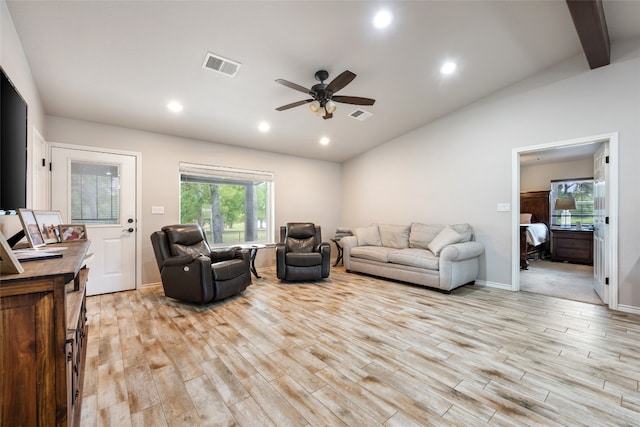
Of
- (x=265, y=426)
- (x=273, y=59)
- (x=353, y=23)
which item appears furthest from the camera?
(x=273, y=59)

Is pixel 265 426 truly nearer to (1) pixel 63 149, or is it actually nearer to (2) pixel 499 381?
(2) pixel 499 381

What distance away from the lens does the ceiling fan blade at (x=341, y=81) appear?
2.56 m

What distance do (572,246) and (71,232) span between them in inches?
339

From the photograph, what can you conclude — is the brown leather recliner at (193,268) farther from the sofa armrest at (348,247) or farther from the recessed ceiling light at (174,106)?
the sofa armrest at (348,247)

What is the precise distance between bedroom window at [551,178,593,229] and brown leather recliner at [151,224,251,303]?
7.58m

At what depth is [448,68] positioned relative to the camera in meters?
3.32

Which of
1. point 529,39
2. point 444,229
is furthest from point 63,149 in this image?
point 529,39

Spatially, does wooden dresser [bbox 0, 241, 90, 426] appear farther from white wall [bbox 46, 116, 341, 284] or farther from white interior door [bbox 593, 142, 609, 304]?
white interior door [bbox 593, 142, 609, 304]

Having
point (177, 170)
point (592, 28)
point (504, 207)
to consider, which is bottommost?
point (504, 207)

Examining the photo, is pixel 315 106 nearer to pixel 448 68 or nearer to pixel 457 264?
pixel 448 68

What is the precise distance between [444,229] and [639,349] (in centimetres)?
236

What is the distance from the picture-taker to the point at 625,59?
306 centimetres

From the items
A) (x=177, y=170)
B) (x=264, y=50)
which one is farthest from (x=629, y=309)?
(x=177, y=170)

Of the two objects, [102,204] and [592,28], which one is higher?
[592,28]
